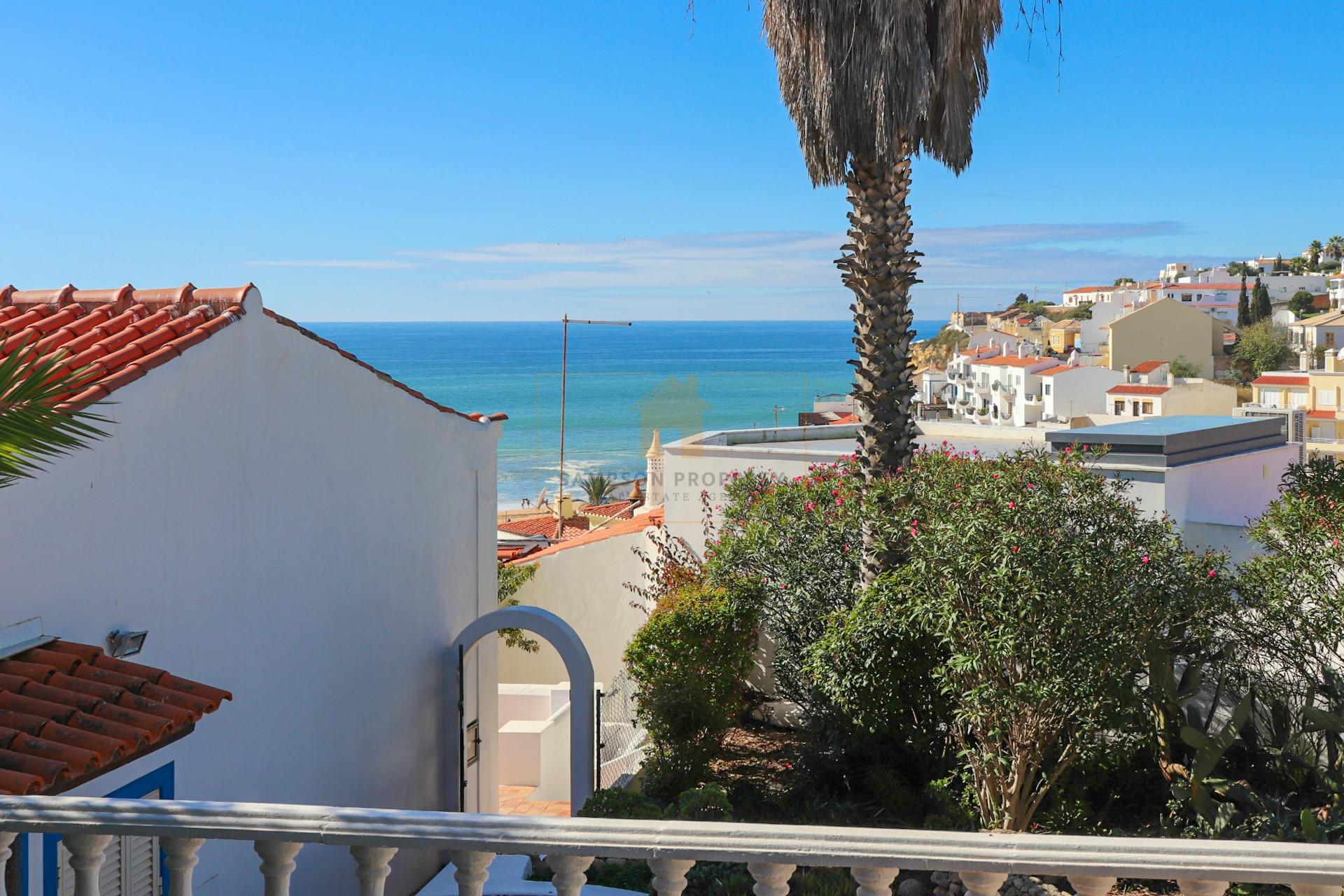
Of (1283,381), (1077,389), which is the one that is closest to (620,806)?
(1077,389)

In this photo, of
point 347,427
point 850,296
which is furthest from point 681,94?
point 347,427

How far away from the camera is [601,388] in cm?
12081

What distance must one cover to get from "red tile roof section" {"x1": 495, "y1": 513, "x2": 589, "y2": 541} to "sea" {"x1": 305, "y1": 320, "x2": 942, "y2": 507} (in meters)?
4.17

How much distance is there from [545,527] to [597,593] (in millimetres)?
15703

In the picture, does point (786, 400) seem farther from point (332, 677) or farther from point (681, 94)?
point (332, 677)

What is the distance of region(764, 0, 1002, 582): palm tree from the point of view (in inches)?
405

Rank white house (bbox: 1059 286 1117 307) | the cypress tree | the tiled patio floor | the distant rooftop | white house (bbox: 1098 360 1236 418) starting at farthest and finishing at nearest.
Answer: white house (bbox: 1059 286 1117 307) → the cypress tree → white house (bbox: 1098 360 1236 418) → the tiled patio floor → the distant rooftop

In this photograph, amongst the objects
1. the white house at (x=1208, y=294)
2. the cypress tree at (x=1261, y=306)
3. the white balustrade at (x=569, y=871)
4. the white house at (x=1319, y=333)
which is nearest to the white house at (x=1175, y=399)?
the white balustrade at (x=569, y=871)

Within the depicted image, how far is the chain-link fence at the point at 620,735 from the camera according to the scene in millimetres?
12352

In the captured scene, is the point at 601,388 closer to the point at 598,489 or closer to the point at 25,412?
the point at 598,489

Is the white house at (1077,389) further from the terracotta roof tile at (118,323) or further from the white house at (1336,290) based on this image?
the white house at (1336,290)

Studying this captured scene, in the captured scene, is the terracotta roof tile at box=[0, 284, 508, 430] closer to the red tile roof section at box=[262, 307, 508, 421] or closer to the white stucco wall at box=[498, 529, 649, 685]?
the red tile roof section at box=[262, 307, 508, 421]

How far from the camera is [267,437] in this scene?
8.01m

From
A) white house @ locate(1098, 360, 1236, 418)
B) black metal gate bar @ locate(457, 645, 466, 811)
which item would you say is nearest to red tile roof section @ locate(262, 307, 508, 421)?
black metal gate bar @ locate(457, 645, 466, 811)
